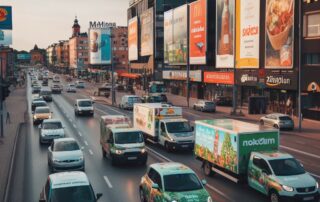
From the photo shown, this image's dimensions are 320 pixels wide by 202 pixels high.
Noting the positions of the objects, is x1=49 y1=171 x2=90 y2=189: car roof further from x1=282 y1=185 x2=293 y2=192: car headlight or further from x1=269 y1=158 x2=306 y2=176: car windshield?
x1=269 y1=158 x2=306 y2=176: car windshield

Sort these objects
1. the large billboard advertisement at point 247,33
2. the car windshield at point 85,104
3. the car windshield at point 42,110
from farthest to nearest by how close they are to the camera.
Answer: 1. the large billboard advertisement at point 247,33
2. the car windshield at point 85,104
3. the car windshield at point 42,110

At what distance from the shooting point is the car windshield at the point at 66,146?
24.3 m

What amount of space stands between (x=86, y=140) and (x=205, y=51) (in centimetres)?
4786

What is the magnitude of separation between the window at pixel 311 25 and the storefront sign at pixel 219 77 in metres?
18.1

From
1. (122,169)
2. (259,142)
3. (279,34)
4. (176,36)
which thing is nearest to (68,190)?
(259,142)

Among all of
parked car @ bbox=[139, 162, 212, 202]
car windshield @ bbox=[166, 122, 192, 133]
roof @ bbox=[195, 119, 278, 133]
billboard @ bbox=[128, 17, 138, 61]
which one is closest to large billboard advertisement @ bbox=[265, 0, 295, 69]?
car windshield @ bbox=[166, 122, 192, 133]

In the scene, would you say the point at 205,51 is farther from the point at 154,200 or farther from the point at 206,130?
the point at 154,200

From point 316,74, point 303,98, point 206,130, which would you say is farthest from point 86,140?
point 316,74

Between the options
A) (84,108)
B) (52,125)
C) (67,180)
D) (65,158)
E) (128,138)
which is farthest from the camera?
(84,108)

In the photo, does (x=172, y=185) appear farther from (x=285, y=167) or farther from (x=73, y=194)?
(x=285, y=167)

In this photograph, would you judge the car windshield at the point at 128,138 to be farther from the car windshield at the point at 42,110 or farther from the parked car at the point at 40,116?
the car windshield at the point at 42,110

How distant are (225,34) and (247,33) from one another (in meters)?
8.39

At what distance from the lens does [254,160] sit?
19.0m

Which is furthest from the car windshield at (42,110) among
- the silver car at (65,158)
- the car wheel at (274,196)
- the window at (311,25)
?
the car wheel at (274,196)
